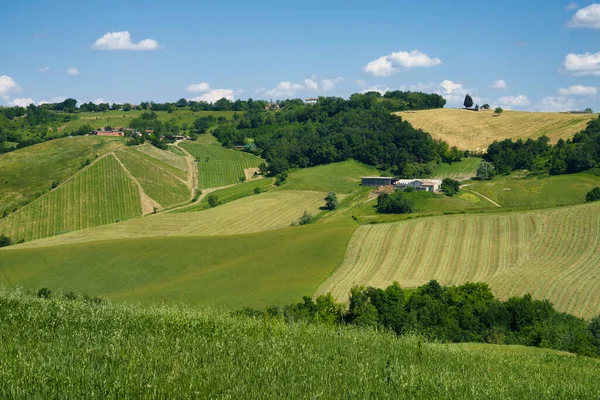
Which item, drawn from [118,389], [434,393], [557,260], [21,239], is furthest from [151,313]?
[21,239]

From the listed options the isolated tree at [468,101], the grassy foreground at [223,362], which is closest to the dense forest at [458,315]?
the grassy foreground at [223,362]

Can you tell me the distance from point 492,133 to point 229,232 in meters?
95.7

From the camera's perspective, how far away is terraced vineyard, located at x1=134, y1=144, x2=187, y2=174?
145 metres

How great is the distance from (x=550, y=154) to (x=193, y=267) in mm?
95035

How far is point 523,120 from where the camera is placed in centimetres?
16150

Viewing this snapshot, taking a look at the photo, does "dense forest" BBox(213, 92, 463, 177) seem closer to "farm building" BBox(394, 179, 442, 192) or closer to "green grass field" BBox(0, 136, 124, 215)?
"farm building" BBox(394, 179, 442, 192)

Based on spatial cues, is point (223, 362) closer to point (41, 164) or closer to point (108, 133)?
point (41, 164)

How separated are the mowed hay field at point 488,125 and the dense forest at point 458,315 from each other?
10428 cm

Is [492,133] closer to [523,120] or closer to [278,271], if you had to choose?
[523,120]

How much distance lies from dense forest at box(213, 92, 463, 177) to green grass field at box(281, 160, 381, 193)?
184 inches

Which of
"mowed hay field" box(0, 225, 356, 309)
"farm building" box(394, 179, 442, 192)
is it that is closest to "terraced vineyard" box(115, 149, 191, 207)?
"farm building" box(394, 179, 442, 192)

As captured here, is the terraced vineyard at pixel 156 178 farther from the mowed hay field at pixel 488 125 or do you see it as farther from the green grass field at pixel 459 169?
the mowed hay field at pixel 488 125

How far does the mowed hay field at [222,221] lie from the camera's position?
8546 centimetres

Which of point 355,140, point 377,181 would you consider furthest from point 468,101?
point 377,181
